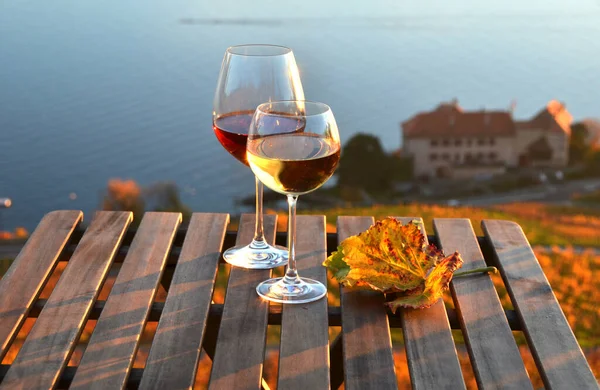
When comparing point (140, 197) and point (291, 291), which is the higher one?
point (291, 291)

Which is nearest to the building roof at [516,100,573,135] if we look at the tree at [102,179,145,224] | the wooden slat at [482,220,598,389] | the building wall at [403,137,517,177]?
the building wall at [403,137,517,177]

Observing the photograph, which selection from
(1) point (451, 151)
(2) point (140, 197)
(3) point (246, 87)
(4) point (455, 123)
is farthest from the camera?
(1) point (451, 151)

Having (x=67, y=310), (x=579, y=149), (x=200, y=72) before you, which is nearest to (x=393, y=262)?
(x=67, y=310)

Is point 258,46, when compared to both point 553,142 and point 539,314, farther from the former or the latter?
point 553,142

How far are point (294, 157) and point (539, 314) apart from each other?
0.48 metres

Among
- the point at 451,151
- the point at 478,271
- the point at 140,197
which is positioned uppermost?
the point at 478,271

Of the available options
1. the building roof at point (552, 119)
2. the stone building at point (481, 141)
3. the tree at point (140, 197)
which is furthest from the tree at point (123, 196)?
the building roof at point (552, 119)

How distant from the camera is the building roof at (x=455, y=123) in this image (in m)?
25.0

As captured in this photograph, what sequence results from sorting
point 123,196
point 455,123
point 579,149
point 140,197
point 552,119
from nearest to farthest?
1. point 123,196
2. point 140,197
3. point 552,119
4. point 455,123
5. point 579,149

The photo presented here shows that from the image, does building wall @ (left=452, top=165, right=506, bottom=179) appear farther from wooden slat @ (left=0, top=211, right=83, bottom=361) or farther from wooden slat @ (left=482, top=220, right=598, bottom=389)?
wooden slat @ (left=0, top=211, right=83, bottom=361)

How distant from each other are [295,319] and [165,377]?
0.83 ft

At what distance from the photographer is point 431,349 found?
112 cm

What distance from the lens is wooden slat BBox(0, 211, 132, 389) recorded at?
3.42 feet

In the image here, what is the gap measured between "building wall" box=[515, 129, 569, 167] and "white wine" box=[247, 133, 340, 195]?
25954 millimetres
